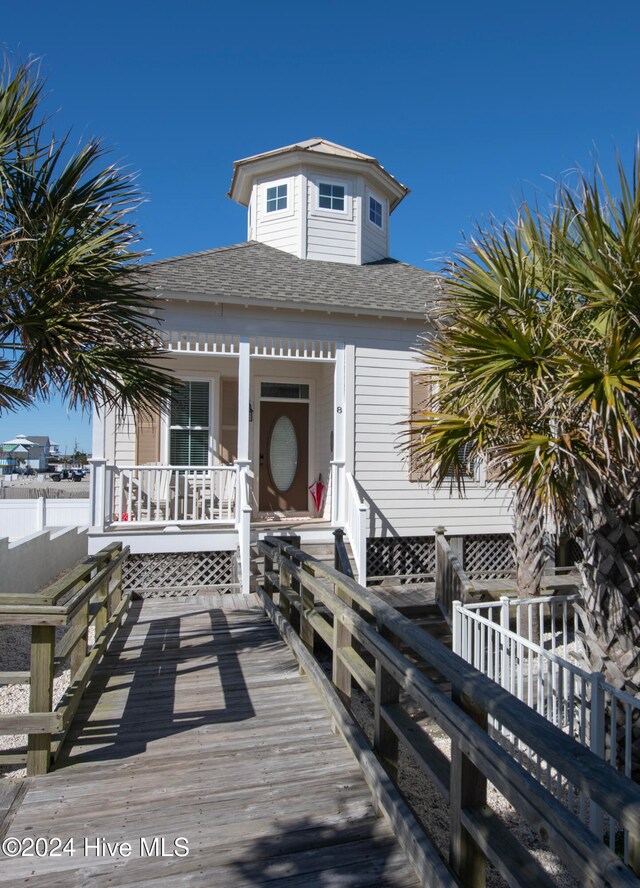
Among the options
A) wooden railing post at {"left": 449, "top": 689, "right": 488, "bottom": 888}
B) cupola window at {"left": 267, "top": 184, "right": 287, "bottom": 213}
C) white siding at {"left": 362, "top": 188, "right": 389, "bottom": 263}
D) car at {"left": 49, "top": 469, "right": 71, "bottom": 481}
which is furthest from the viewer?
car at {"left": 49, "top": 469, "right": 71, "bottom": 481}

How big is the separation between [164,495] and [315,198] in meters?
7.30

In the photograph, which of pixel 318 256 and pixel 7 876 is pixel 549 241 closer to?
pixel 7 876

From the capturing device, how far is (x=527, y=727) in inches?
79.9

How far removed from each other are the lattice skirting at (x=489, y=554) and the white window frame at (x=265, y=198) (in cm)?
788

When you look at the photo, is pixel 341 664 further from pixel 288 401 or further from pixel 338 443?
pixel 288 401

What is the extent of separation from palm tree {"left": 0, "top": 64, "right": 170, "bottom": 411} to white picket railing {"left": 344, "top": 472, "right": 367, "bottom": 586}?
5.48 metres

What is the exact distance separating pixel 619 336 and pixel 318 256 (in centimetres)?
1001

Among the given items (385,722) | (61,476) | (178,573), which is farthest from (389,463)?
(61,476)

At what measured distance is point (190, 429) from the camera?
435 inches

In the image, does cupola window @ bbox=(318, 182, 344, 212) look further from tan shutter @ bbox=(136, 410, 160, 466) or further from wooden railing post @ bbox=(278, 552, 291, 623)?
wooden railing post @ bbox=(278, 552, 291, 623)

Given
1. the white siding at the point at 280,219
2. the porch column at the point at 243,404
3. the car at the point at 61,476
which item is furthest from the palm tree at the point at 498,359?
the car at the point at 61,476

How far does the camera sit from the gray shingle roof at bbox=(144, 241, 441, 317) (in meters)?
10.1

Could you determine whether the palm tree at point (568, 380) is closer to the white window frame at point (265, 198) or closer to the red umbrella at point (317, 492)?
the red umbrella at point (317, 492)

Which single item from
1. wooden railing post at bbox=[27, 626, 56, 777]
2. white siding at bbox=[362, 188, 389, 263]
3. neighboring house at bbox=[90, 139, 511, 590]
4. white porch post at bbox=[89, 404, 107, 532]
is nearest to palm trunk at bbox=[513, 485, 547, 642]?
neighboring house at bbox=[90, 139, 511, 590]
